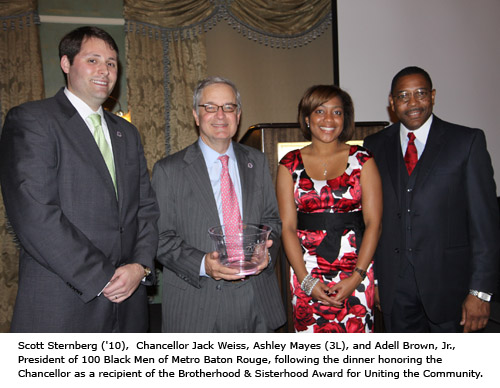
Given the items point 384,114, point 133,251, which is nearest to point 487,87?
point 384,114

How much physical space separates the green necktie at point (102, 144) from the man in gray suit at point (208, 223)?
22cm

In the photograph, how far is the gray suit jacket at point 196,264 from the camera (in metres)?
1.61

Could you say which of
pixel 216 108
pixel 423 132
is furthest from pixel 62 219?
pixel 423 132

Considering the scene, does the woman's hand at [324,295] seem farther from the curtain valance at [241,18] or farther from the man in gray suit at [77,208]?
the curtain valance at [241,18]

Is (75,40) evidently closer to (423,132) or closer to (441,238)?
(423,132)

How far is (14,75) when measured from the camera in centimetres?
394

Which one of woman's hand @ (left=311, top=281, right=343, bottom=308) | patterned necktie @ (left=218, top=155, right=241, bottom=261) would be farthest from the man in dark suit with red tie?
Result: patterned necktie @ (left=218, top=155, right=241, bottom=261)

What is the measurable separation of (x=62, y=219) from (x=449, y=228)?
1.82 m

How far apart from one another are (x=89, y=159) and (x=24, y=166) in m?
0.23

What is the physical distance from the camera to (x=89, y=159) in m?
1.48

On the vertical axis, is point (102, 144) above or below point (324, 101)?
below

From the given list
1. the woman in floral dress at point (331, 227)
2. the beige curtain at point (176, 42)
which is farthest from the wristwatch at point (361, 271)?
the beige curtain at point (176, 42)

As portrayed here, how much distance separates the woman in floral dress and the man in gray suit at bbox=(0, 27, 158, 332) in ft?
2.48

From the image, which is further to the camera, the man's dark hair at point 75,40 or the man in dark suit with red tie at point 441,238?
the man in dark suit with red tie at point 441,238
